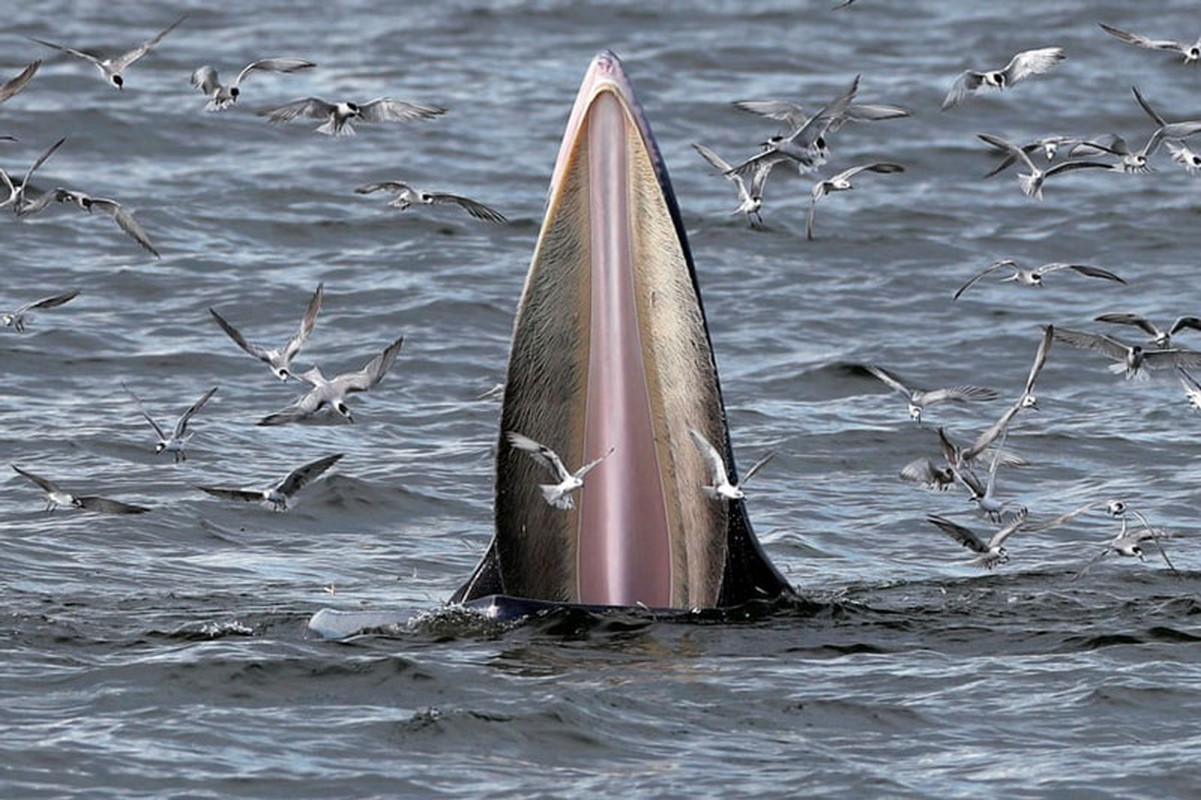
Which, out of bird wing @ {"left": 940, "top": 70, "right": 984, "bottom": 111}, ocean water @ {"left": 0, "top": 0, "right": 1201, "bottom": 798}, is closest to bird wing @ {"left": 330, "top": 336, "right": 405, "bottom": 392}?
ocean water @ {"left": 0, "top": 0, "right": 1201, "bottom": 798}

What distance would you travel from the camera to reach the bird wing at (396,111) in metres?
16.4

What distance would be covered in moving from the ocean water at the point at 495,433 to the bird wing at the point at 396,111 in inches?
88.8

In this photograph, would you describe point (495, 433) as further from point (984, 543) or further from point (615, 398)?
point (615, 398)

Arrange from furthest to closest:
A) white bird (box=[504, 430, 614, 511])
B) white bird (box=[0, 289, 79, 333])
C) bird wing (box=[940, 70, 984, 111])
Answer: bird wing (box=[940, 70, 984, 111]), white bird (box=[0, 289, 79, 333]), white bird (box=[504, 430, 614, 511])

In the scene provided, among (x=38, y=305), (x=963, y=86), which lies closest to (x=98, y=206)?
(x=38, y=305)

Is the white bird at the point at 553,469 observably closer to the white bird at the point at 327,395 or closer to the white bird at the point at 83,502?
the white bird at the point at 327,395

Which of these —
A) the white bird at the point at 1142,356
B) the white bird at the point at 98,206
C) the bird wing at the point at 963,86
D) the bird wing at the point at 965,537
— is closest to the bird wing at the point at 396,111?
the white bird at the point at 98,206

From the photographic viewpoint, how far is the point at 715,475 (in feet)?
36.4

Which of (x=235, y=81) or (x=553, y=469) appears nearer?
(x=553, y=469)

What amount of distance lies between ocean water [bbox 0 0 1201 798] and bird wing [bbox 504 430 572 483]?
78 centimetres

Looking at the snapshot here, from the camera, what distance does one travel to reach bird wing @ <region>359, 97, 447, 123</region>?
53.9 ft

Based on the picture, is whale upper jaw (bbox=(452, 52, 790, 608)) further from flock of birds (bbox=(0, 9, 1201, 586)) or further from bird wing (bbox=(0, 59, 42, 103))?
bird wing (bbox=(0, 59, 42, 103))

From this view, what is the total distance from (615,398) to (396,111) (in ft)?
19.4

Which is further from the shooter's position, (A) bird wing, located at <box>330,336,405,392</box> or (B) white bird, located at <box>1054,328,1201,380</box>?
(B) white bird, located at <box>1054,328,1201,380</box>
